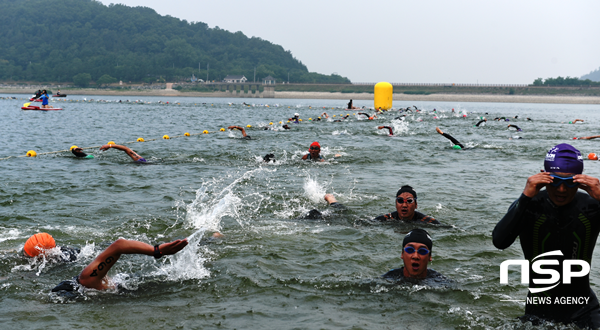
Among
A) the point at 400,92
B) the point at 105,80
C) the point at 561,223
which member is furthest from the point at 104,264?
the point at 105,80

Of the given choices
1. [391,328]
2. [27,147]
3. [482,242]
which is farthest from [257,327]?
[27,147]

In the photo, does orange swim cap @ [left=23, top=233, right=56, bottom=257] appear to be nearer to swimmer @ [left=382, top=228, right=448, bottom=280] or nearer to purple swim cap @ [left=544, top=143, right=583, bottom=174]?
swimmer @ [left=382, top=228, right=448, bottom=280]

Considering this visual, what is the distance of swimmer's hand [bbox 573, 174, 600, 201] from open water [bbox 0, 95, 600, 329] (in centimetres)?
176

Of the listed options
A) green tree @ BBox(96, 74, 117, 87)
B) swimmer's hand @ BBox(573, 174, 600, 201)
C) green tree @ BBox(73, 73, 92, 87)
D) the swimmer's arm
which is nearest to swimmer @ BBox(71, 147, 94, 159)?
the swimmer's arm

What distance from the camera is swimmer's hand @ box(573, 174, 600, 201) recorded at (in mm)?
3498

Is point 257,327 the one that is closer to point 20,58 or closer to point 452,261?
point 452,261

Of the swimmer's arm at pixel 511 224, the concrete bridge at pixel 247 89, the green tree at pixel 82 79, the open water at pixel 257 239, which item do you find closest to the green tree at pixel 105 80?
the green tree at pixel 82 79

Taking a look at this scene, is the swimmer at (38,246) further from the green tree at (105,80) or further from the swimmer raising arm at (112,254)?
the green tree at (105,80)

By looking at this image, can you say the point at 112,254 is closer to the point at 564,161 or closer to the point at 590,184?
the point at 564,161

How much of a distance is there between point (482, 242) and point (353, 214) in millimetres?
2597

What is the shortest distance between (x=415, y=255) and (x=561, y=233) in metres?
2.20

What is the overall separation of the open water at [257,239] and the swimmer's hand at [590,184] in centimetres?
176

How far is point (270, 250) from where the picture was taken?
7.74 meters

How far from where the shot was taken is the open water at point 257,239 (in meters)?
5.51
